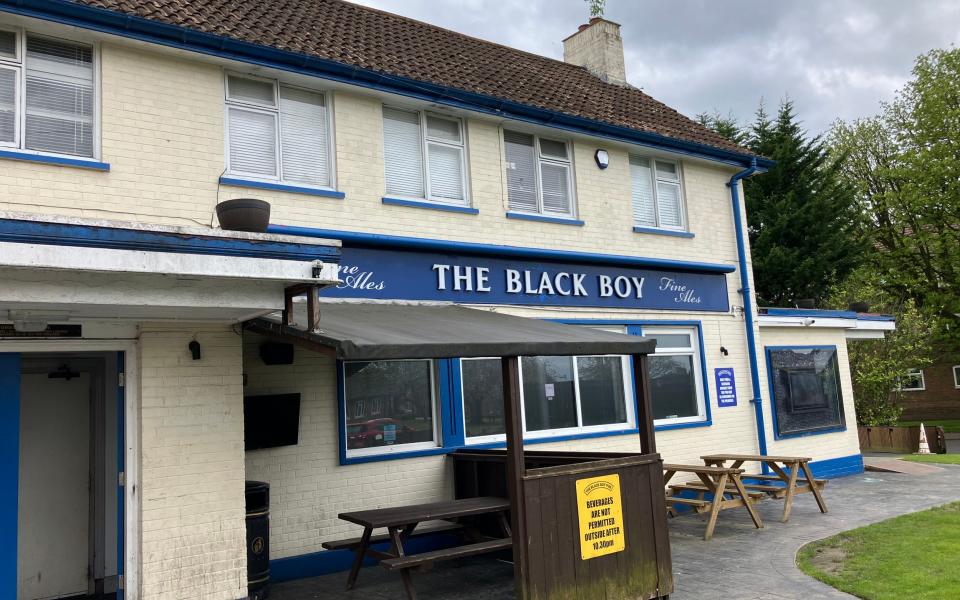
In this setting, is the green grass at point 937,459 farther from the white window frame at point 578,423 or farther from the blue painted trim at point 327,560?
the blue painted trim at point 327,560

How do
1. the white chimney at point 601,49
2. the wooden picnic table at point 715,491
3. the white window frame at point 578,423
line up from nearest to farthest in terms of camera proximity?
1. the wooden picnic table at point 715,491
2. the white window frame at point 578,423
3. the white chimney at point 601,49

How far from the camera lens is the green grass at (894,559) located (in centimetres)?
667

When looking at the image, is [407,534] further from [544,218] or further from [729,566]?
[544,218]

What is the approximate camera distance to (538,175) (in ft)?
35.5

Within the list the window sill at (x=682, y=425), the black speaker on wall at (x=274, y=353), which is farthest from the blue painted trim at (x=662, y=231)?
the black speaker on wall at (x=274, y=353)

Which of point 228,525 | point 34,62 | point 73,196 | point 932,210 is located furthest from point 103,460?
point 932,210

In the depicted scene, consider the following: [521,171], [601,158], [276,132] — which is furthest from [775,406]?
[276,132]

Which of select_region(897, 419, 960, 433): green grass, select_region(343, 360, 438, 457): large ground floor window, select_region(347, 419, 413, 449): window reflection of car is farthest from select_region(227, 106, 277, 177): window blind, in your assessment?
select_region(897, 419, 960, 433): green grass

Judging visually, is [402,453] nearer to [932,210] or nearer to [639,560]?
[639,560]

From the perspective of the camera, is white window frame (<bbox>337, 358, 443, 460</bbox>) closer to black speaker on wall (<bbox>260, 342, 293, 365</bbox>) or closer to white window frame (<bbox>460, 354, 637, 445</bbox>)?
white window frame (<bbox>460, 354, 637, 445</bbox>)

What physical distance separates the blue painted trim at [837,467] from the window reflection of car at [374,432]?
8.53m

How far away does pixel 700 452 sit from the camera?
11758 millimetres

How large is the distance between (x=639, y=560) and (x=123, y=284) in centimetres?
499

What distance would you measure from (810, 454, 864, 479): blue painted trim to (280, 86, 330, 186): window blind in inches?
407
